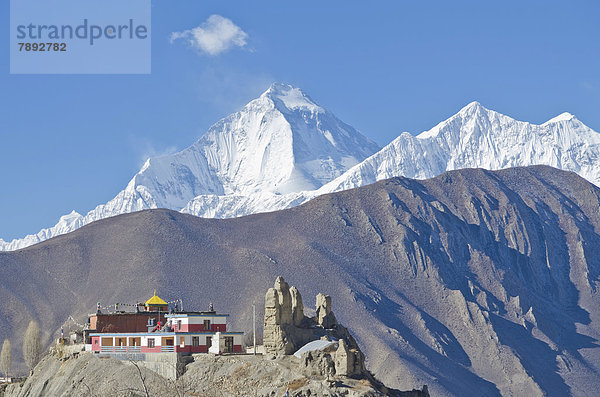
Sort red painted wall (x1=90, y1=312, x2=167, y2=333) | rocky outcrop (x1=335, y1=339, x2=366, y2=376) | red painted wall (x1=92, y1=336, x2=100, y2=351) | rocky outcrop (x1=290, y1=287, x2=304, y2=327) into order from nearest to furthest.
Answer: rocky outcrop (x1=335, y1=339, x2=366, y2=376) → rocky outcrop (x1=290, y1=287, x2=304, y2=327) → red painted wall (x1=92, y1=336, x2=100, y2=351) → red painted wall (x1=90, y1=312, x2=167, y2=333)

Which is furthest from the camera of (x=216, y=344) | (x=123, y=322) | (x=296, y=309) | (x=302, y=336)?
(x=123, y=322)

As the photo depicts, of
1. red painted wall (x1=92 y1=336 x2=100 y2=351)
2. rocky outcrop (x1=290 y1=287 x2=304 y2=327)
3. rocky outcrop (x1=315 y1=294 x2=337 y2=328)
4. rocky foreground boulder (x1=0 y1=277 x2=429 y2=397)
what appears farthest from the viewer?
red painted wall (x1=92 y1=336 x2=100 y2=351)

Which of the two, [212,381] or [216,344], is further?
[216,344]

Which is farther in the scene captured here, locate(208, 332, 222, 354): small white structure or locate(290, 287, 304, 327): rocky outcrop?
locate(290, 287, 304, 327): rocky outcrop

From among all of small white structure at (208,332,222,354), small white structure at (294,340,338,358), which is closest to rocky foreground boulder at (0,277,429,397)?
small white structure at (294,340,338,358)

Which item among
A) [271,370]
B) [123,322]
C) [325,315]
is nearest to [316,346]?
[271,370]

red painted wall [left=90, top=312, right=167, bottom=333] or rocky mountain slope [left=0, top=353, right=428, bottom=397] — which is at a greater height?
red painted wall [left=90, top=312, right=167, bottom=333]

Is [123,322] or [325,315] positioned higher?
[123,322]

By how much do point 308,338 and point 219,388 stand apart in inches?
459

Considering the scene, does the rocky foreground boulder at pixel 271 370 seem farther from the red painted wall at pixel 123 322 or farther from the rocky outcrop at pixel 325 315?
the red painted wall at pixel 123 322

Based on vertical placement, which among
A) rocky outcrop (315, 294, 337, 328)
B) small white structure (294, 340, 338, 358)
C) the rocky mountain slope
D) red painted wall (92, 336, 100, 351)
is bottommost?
the rocky mountain slope

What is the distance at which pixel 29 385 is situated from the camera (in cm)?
11944

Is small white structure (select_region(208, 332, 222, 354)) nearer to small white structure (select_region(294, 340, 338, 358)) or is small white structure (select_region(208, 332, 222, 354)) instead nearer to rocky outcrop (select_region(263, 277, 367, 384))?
rocky outcrop (select_region(263, 277, 367, 384))

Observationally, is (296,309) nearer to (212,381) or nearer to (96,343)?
(212,381)
